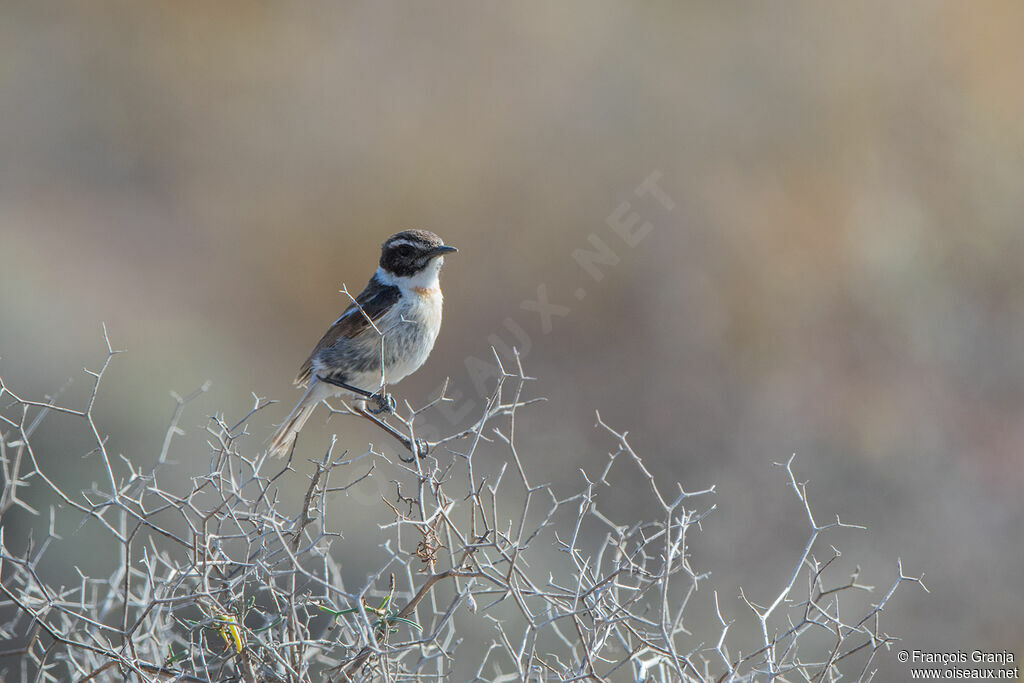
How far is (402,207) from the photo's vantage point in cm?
1376

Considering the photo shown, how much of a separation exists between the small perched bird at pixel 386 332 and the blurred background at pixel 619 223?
14.6 feet

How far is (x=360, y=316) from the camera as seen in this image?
18.4 ft

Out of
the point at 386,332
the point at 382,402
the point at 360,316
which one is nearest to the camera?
the point at 382,402

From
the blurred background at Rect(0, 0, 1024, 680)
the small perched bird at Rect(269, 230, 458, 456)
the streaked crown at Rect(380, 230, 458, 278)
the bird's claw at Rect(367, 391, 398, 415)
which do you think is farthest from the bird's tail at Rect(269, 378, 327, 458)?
the blurred background at Rect(0, 0, 1024, 680)

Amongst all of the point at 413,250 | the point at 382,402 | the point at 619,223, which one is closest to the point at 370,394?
the point at 382,402

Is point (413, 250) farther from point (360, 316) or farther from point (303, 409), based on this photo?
point (303, 409)

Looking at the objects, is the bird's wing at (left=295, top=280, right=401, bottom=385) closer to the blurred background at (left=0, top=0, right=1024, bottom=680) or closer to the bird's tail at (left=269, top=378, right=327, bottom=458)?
the bird's tail at (left=269, top=378, right=327, bottom=458)

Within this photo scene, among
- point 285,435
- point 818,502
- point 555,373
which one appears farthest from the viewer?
point 555,373

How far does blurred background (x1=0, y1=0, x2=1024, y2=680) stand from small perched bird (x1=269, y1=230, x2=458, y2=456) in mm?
4439

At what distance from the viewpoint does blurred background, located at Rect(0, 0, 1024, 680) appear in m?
11.4

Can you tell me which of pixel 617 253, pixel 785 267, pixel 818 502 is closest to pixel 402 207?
pixel 617 253

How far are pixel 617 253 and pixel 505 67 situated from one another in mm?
3718

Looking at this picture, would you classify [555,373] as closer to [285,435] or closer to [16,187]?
[285,435]

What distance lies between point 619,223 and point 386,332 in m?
9.01
